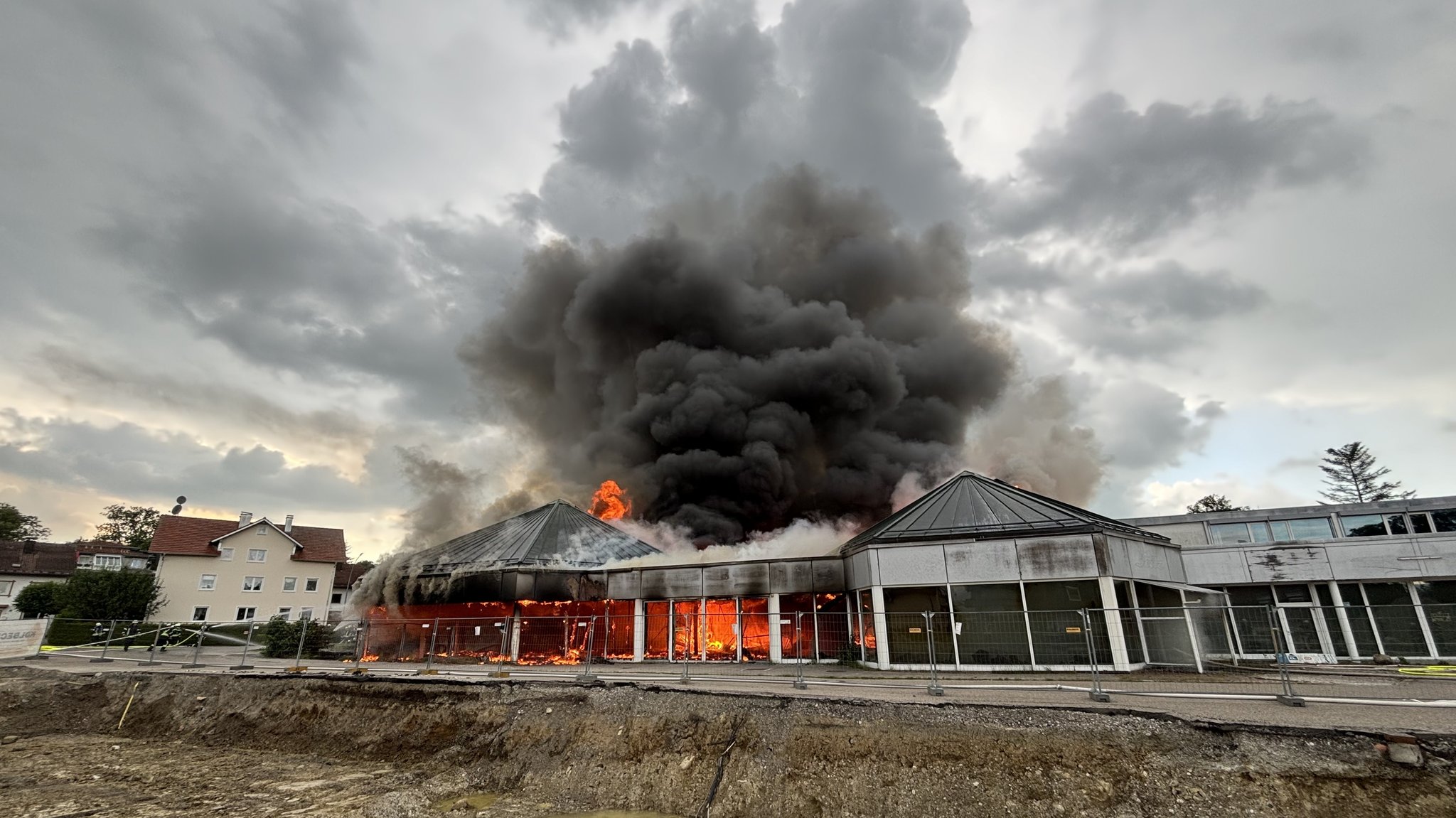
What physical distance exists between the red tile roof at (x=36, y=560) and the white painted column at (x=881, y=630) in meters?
50.0

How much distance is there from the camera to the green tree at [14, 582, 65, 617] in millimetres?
34312

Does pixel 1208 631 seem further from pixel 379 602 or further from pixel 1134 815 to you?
pixel 379 602

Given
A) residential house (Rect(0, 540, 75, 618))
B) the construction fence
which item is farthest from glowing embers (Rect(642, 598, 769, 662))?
residential house (Rect(0, 540, 75, 618))

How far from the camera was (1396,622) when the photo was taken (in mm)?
19312

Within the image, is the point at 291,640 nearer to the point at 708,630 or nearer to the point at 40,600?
the point at 708,630

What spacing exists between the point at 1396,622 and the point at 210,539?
5833 cm

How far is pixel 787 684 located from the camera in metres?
13.3

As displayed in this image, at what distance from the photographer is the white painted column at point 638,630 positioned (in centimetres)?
2286

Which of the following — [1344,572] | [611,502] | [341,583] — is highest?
[611,502]

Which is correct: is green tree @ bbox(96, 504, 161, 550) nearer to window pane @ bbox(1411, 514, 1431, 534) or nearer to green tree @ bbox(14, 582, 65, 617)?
green tree @ bbox(14, 582, 65, 617)

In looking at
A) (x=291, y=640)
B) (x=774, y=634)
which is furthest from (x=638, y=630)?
(x=291, y=640)

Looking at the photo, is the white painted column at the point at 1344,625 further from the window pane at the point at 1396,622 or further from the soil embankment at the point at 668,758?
the soil embankment at the point at 668,758

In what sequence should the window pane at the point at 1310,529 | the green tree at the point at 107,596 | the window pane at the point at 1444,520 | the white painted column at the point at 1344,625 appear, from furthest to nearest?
the green tree at the point at 107,596 → the window pane at the point at 1310,529 → the window pane at the point at 1444,520 → the white painted column at the point at 1344,625

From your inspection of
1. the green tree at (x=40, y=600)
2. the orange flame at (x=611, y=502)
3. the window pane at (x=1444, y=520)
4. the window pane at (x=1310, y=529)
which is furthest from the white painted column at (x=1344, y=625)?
the green tree at (x=40, y=600)
